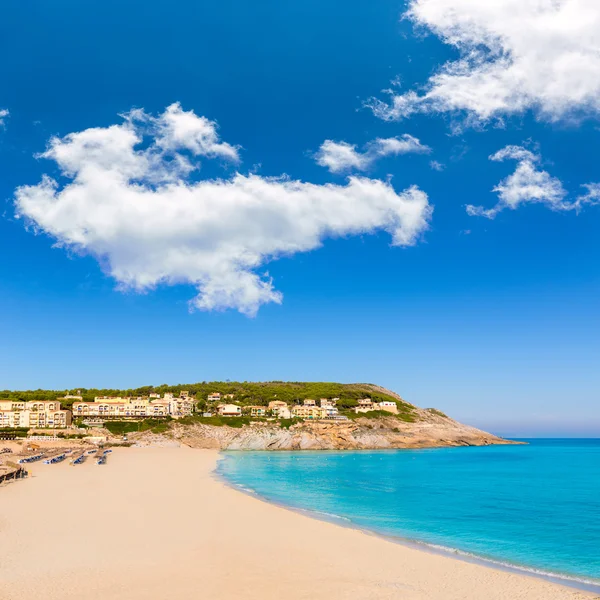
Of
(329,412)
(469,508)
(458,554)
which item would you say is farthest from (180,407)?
(458,554)

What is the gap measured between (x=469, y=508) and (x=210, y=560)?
22.0 metres

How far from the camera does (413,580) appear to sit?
16391mm

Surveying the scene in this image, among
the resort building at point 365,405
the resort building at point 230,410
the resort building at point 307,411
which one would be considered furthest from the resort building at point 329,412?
the resort building at point 230,410

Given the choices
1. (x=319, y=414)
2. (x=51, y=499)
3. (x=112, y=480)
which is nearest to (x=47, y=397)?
(x=319, y=414)

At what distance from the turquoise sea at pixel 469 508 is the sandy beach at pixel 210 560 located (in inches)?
114

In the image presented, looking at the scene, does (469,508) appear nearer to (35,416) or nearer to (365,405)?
(35,416)

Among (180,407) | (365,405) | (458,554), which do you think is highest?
(458,554)

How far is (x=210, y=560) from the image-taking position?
1812 centimetres

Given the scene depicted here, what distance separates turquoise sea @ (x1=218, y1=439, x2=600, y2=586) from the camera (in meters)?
21.6

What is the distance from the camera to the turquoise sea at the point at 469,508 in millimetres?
21625

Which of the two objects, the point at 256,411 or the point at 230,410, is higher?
the point at 230,410

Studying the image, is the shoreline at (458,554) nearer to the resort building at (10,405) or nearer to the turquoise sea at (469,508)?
the turquoise sea at (469,508)

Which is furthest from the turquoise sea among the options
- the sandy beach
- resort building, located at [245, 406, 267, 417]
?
resort building, located at [245, 406, 267, 417]

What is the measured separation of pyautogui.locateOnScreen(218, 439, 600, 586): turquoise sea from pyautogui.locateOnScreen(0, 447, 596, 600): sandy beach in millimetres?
2897
